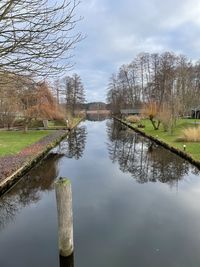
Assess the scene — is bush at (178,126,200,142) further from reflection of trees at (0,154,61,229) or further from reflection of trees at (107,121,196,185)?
reflection of trees at (0,154,61,229)

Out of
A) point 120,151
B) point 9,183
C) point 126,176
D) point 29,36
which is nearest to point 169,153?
point 120,151

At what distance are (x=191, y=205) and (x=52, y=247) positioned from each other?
5043 mm

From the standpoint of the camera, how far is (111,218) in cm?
891

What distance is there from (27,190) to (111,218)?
4190 millimetres

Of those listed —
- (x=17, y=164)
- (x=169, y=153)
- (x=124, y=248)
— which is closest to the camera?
(x=124, y=248)

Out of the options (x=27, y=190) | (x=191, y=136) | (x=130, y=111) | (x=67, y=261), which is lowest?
(x=67, y=261)

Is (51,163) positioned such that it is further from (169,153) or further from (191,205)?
(191,205)

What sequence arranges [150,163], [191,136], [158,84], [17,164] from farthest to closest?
[158,84], [191,136], [150,163], [17,164]

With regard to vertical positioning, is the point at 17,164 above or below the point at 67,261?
above

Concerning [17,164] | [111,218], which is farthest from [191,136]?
[111,218]

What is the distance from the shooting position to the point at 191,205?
1017 cm

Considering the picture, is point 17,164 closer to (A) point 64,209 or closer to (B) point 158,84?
(A) point 64,209

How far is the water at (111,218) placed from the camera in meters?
6.72

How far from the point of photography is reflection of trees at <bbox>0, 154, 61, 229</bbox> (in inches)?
378
